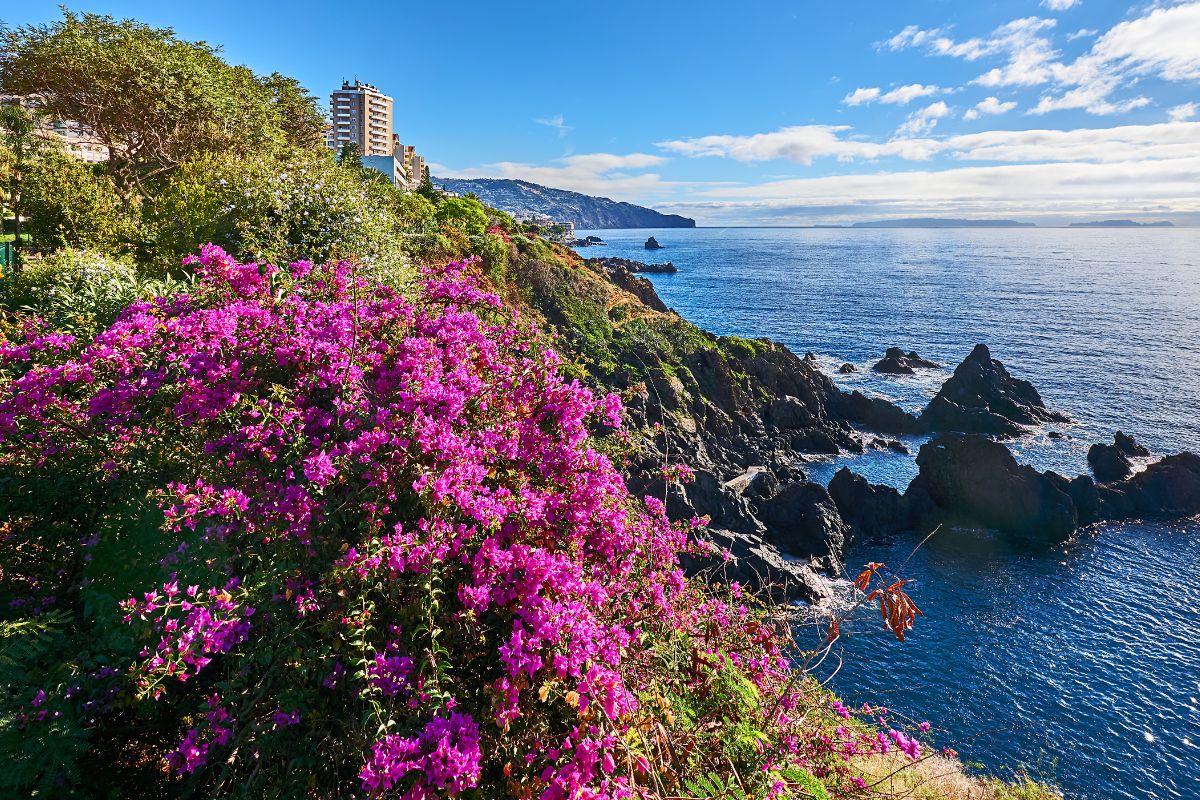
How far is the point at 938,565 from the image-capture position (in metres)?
29.1

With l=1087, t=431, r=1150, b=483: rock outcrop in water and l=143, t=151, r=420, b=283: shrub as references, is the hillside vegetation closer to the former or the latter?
l=143, t=151, r=420, b=283: shrub

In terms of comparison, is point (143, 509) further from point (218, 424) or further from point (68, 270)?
point (68, 270)

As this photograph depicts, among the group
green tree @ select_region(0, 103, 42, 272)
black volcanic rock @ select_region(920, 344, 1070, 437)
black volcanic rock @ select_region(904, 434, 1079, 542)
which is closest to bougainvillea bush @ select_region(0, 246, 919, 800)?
green tree @ select_region(0, 103, 42, 272)

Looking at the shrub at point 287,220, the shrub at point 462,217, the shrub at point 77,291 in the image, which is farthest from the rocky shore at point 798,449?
the shrub at point 77,291

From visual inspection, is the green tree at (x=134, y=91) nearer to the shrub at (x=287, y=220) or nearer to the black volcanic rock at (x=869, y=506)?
the shrub at (x=287, y=220)

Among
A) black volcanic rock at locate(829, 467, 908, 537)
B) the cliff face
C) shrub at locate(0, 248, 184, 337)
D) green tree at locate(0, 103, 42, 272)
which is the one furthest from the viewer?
black volcanic rock at locate(829, 467, 908, 537)

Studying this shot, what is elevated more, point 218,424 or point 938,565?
point 218,424

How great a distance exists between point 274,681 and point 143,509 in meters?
2.00

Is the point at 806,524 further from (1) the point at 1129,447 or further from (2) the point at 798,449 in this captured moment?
(1) the point at 1129,447

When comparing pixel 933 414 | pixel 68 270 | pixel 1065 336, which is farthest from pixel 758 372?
pixel 1065 336

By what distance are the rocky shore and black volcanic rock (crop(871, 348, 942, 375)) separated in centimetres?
897

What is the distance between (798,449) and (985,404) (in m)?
17.3

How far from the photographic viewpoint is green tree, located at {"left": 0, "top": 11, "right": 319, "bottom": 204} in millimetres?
23922

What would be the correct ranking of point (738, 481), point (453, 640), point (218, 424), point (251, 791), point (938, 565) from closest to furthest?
point (251, 791) < point (453, 640) < point (218, 424) < point (938, 565) < point (738, 481)
